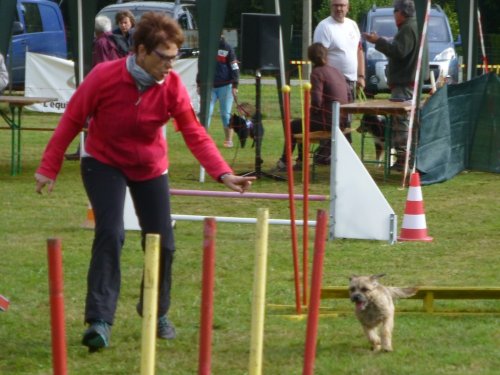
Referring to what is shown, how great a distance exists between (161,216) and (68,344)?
874mm

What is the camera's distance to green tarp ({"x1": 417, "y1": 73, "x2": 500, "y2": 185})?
45.5 feet

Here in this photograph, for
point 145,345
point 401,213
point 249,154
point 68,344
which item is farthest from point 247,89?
point 145,345

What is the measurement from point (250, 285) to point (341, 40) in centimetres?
709

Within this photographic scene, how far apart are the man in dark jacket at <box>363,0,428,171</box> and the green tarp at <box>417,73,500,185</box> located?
37cm

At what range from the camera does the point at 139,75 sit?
5930 mm

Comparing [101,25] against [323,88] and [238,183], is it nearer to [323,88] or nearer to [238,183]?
[323,88]

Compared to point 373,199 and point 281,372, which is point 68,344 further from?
point 373,199

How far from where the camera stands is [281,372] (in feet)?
19.5

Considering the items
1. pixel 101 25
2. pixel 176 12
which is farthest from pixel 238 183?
pixel 176 12

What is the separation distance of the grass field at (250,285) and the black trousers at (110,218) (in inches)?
11.6

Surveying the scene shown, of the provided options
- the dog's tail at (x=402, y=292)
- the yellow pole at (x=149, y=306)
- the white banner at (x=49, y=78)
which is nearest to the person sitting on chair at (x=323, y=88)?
the white banner at (x=49, y=78)

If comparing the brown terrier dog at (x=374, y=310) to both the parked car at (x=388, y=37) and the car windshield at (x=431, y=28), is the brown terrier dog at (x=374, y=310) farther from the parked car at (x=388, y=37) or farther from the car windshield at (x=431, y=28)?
the car windshield at (x=431, y=28)

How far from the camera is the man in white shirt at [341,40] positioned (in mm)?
14625

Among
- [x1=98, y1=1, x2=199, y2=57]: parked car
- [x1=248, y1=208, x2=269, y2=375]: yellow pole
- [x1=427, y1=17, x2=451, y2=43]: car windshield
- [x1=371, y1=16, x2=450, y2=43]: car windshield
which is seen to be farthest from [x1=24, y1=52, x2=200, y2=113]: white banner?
[x1=248, y1=208, x2=269, y2=375]: yellow pole
